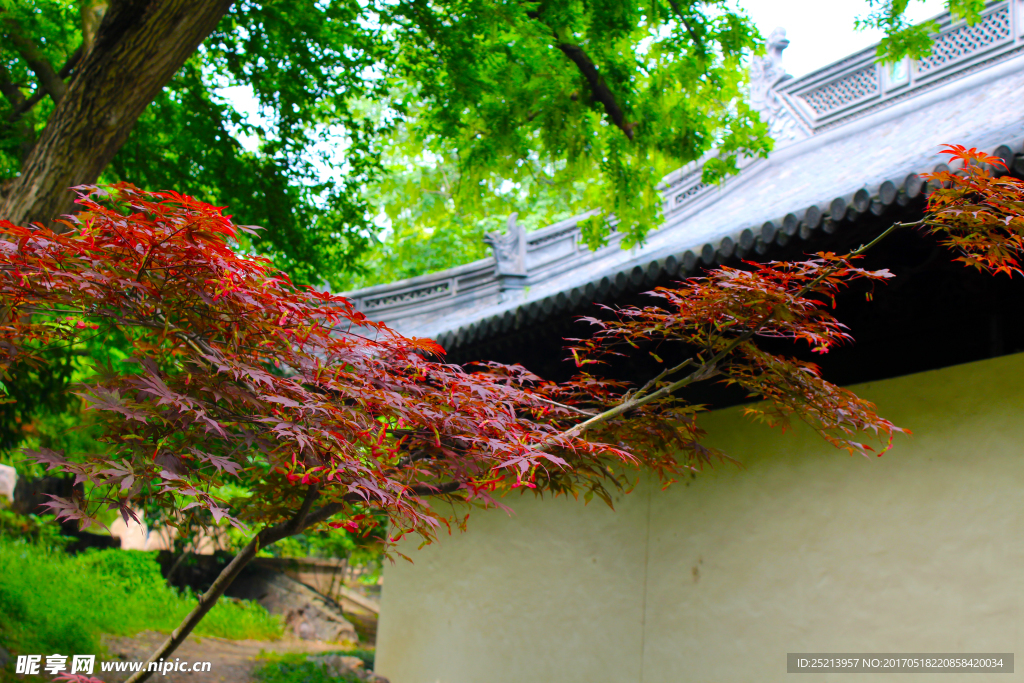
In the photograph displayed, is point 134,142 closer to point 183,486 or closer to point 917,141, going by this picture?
point 183,486

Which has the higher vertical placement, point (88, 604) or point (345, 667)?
point (88, 604)

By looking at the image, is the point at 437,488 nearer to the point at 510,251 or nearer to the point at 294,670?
the point at 294,670

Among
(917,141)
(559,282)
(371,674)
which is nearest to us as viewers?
(917,141)

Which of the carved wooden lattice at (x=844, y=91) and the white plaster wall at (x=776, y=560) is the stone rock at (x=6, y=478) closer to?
the white plaster wall at (x=776, y=560)

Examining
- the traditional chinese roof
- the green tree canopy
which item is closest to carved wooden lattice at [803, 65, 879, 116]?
the traditional chinese roof

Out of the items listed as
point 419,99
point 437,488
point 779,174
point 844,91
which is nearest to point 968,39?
point 844,91

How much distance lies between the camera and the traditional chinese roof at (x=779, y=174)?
4130 mm

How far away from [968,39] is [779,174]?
5.72 ft

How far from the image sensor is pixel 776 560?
→ 3324mm

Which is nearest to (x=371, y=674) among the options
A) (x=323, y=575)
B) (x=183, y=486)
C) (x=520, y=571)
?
(x=520, y=571)

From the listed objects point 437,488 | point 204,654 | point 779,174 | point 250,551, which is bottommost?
point 204,654

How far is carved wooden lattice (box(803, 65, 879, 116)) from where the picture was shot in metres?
6.48

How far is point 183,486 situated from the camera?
1774 mm

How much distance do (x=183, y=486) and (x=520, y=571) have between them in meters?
3.23
